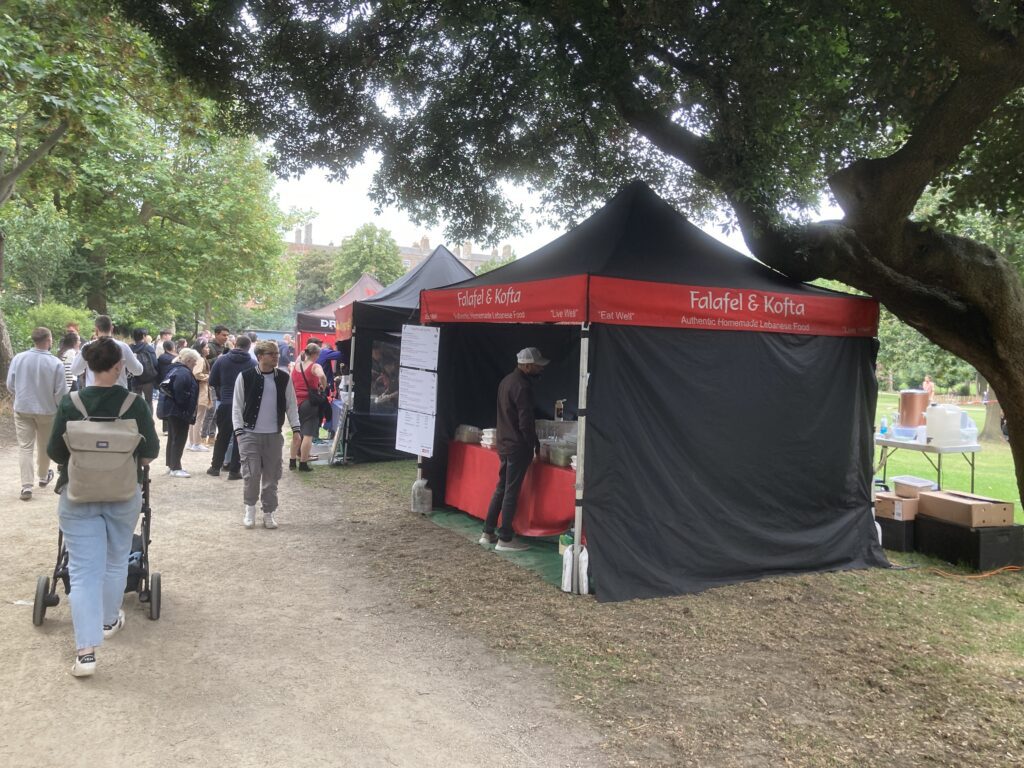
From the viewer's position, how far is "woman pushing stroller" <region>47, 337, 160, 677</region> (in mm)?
3875

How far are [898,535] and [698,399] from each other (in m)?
3.03

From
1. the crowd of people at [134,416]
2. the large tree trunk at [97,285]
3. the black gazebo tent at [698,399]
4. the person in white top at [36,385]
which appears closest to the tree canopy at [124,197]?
the large tree trunk at [97,285]

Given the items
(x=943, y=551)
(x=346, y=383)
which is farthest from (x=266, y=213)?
(x=943, y=551)

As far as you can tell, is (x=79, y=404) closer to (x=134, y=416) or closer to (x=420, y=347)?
(x=134, y=416)

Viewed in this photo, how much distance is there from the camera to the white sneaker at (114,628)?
14.5ft

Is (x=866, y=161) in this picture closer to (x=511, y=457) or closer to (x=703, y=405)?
(x=703, y=405)

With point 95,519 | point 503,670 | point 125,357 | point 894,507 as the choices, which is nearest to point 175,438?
point 125,357

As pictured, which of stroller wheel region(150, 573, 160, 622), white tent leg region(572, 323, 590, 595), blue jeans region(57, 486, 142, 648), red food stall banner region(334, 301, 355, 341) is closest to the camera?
blue jeans region(57, 486, 142, 648)

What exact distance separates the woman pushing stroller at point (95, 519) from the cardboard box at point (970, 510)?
22.5ft

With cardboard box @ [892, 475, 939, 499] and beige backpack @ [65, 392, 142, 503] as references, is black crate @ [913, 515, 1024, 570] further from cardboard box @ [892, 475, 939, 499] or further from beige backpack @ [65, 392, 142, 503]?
beige backpack @ [65, 392, 142, 503]

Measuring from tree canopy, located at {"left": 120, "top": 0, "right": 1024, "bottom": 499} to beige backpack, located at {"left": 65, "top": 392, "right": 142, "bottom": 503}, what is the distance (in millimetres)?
4503

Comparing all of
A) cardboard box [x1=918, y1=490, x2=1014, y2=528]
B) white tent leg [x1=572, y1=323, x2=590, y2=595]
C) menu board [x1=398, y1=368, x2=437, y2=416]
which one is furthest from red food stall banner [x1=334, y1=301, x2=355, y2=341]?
cardboard box [x1=918, y1=490, x2=1014, y2=528]

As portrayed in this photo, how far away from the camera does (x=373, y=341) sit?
11703mm

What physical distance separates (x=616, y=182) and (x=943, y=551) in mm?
5554
